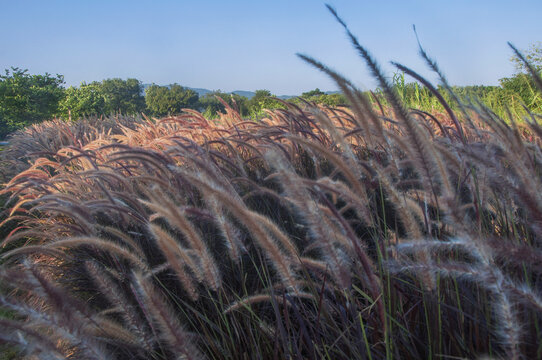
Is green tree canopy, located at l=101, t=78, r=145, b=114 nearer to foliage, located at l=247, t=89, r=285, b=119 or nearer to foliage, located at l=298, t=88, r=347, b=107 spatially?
foliage, located at l=298, t=88, r=347, b=107

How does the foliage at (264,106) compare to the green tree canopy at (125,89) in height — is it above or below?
below

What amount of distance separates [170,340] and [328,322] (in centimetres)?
55

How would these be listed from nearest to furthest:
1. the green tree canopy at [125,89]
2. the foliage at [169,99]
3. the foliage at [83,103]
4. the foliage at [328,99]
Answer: the foliage at [328,99]
the foliage at [83,103]
the foliage at [169,99]
the green tree canopy at [125,89]

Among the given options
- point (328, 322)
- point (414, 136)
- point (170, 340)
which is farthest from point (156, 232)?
point (414, 136)

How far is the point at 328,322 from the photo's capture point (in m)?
1.24

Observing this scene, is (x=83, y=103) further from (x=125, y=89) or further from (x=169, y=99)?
(x=125, y=89)

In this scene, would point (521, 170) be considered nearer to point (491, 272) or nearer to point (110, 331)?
point (491, 272)

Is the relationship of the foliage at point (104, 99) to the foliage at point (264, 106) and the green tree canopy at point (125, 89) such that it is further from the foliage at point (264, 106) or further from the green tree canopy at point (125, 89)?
the foliage at point (264, 106)

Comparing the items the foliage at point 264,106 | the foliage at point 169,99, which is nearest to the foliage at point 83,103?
the foliage at point 264,106

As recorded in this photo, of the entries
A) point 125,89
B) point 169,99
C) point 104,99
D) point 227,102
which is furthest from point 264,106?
point 125,89

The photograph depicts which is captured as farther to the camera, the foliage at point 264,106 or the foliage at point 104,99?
the foliage at point 104,99

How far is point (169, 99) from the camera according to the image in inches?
2530

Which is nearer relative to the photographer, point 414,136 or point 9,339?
point 9,339

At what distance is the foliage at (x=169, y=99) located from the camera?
62.8 m
